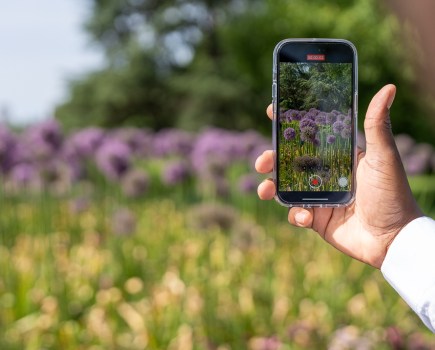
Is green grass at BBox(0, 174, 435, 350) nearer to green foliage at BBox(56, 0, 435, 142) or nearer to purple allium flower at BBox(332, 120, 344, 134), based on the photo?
purple allium flower at BBox(332, 120, 344, 134)

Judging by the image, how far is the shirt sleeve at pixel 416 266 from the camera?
3.17ft

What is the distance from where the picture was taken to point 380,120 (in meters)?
0.91

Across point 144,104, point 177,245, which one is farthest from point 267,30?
point 177,245

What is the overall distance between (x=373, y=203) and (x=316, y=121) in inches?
5.9

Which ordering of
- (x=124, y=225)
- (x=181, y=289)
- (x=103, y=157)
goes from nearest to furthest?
Result: (x=181, y=289)
(x=124, y=225)
(x=103, y=157)

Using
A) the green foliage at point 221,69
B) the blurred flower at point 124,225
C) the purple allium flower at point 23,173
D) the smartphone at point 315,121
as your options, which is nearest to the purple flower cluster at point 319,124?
the smartphone at point 315,121

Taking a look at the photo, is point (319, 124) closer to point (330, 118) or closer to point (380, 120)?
point (330, 118)

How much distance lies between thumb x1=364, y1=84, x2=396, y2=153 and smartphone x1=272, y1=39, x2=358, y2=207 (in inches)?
3.6

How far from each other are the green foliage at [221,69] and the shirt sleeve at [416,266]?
11.3 metres

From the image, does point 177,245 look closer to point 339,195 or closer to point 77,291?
point 77,291

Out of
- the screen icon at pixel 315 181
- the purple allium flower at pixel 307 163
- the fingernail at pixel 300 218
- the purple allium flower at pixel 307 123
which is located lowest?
the fingernail at pixel 300 218

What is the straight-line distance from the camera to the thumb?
896mm

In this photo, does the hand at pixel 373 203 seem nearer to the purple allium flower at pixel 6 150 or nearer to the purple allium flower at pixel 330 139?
the purple allium flower at pixel 330 139

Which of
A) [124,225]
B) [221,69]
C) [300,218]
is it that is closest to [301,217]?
[300,218]
